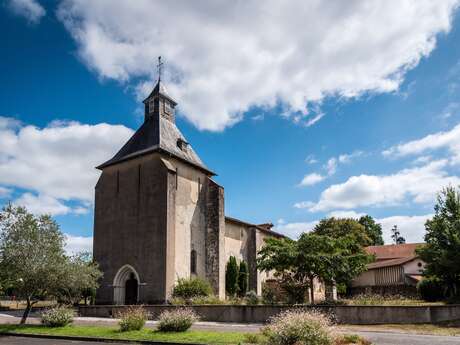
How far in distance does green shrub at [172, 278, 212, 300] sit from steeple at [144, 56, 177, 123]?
47.8 feet

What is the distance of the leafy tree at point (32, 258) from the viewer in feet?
64.0

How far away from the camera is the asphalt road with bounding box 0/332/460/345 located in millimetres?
12727

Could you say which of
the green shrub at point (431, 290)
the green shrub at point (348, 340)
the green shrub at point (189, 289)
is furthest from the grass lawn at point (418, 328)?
the green shrub at point (189, 289)

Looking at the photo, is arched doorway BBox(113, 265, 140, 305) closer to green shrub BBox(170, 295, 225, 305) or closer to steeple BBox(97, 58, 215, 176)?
green shrub BBox(170, 295, 225, 305)

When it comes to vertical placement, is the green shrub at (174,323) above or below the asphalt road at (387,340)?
above

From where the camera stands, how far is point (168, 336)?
14.7 meters

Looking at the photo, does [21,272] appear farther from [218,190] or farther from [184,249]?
[218,190]

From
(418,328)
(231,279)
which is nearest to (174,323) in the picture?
(418,328)

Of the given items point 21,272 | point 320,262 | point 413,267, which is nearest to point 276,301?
point 320,262

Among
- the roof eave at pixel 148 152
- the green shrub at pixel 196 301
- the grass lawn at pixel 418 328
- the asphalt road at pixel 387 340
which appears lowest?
the grass lawn at pixel 418 328

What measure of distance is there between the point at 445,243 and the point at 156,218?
18.1m

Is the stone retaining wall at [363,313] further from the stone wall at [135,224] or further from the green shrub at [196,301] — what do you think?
the stone wall at [135,224]

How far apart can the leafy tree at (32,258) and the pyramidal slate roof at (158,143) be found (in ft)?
40.0

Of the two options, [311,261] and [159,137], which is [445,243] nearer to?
[311,261]
